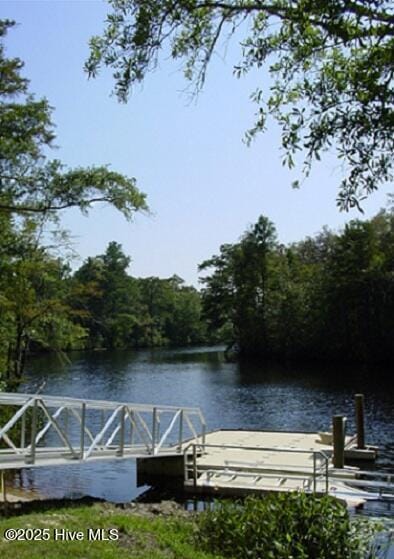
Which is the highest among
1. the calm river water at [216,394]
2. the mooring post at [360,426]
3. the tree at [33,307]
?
the tree at [33,307]

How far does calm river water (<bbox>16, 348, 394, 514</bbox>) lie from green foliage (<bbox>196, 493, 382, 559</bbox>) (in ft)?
26.9

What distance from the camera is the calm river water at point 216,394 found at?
1702 cm

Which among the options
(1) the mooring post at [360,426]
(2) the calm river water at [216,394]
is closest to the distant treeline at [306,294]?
(2) the calm river water at [216,394]

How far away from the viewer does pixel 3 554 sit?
594 centimetres

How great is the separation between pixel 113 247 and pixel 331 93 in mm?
98513

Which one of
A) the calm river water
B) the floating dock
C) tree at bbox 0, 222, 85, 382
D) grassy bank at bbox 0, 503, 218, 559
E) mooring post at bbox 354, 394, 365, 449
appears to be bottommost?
the calm river water

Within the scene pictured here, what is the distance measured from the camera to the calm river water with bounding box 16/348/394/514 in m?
17.0

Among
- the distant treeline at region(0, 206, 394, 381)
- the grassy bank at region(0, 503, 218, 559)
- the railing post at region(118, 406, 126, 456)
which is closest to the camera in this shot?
the grassy bank at region(0, 503, 218, 559)

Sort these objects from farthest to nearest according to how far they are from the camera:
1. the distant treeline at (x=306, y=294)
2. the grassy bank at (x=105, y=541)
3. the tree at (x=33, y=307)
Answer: the distant treeline at (x=306, y=294), the tree at (x=33, y=307), the grassy bank at (x=105, y=541)

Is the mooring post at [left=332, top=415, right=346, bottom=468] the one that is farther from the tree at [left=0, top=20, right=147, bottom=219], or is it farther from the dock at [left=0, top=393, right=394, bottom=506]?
the tree at [left=0, top=20, right=147, bottom=219]

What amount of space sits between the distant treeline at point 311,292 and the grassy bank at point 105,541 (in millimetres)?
50196

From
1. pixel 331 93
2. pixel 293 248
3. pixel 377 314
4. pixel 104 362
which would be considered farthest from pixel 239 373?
pixel 331 93

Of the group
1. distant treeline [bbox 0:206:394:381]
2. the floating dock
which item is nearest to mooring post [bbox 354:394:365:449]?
the floating dock

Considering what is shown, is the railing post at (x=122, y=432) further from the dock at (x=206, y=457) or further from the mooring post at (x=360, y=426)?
the mooring post at (x=360, y=426)
